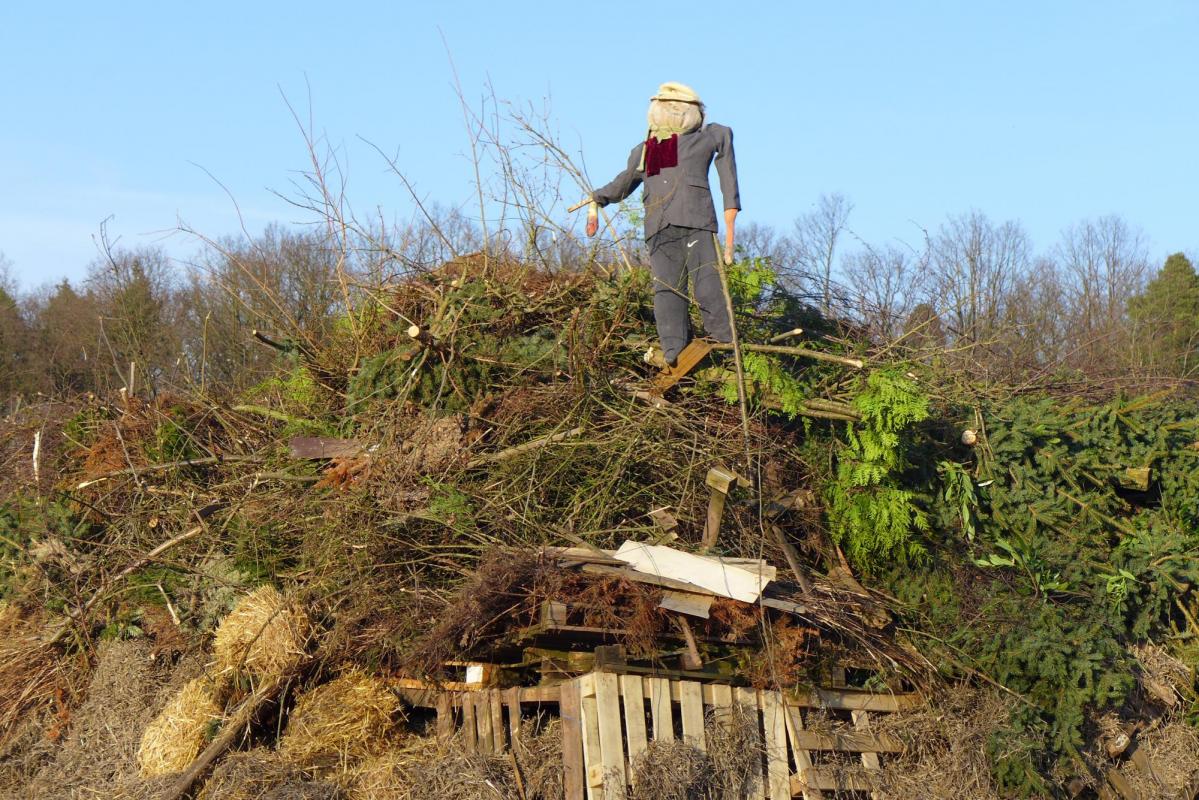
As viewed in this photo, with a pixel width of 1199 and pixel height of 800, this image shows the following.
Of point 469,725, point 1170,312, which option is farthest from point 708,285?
point 1170,312

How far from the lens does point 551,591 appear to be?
230 inches

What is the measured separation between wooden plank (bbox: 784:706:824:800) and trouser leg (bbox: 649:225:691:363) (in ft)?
7.42

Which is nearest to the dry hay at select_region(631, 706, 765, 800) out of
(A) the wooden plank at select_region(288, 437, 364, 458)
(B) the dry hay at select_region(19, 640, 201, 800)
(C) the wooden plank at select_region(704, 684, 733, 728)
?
(C) the wooden plank at select_region(704, 684, 733, 728)

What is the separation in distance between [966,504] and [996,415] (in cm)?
86

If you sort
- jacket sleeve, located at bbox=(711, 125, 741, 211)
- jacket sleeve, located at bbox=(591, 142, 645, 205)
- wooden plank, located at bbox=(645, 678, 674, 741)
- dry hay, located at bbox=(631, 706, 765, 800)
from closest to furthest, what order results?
dry hay, located at bbox=(631, 706, 765, 800)
wooden plank, located at bbox=(645, 678, 674, 741)
jacket sleeve, located at bbox=(711, 125, 741, 211)
jacket sleeve, located at bbox=(591, 142, 645, 205)

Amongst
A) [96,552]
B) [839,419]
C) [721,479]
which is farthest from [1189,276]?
[96,552]

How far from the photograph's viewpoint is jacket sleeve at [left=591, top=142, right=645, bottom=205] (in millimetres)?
7047

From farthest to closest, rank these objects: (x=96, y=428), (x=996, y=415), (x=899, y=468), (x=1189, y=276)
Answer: (x=1189, y=276)
(x=96, y=428)
(x=996, y=415)
(x=899, y=468)

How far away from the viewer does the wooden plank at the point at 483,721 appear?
6.20 metres

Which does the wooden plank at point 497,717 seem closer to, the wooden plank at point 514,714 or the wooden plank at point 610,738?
the wooden plank at point 514,714

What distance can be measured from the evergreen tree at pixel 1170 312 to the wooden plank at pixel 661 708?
11744mm

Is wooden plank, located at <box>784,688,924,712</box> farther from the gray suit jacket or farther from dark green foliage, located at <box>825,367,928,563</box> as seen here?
the gray suit jacket

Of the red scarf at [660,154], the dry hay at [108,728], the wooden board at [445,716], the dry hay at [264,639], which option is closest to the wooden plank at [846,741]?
the wooden board at [445,716]

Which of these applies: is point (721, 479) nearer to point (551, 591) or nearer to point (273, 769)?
point (551, 591)
